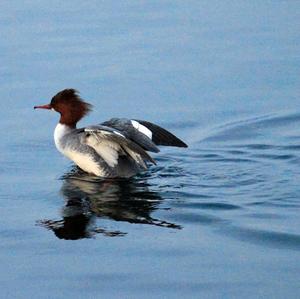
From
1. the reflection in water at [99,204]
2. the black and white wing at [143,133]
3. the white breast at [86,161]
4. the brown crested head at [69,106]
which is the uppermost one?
the brown crested head at [69,106]

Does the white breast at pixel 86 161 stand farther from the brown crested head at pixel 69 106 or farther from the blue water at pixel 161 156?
the brown crested head at pixel 69 106

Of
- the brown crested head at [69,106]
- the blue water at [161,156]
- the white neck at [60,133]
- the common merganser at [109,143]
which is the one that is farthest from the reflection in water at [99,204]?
the brown crested head at [69,106]

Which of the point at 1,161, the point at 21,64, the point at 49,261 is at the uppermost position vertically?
the point at 21,64

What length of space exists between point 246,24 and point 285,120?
4.01 meters

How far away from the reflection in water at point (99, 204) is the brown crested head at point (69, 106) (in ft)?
2.41

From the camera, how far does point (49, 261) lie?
8500 millimetres

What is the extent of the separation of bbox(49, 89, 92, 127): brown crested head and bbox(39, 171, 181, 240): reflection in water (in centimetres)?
73

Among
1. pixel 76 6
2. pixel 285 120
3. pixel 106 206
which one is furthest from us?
pixel 76 6

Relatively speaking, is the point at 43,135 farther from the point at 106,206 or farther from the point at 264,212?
the point at 264,212

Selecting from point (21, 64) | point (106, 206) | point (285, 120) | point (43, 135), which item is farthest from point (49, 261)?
point (21, 64)

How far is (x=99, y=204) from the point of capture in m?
10.2

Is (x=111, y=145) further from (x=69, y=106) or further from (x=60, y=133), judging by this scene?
(x=69, y=106)

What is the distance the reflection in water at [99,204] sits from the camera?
9.37m

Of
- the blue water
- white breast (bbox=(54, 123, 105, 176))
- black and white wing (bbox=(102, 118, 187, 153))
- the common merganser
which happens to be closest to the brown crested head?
the common merganser
